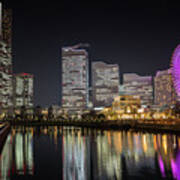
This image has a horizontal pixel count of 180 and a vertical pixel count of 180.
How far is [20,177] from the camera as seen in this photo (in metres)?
13.7

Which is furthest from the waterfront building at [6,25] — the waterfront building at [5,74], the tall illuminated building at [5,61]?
the waterfront building at [5,74]

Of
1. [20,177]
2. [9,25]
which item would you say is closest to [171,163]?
[20,177]

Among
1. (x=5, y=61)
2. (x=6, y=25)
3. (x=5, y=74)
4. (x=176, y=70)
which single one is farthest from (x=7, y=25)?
(x=176, y=70)

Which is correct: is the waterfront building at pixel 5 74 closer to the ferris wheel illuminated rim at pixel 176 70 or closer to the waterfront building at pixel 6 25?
the waterfront building at pixel 6 25

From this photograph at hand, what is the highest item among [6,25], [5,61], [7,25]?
[7,25]

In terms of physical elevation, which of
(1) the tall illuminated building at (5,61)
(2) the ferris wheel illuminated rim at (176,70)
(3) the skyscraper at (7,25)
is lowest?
(2) the ferris wheel illuminated rim at (176,70)

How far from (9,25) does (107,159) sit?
139006 mm

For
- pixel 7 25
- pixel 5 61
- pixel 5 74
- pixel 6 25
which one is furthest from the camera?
pixel 5 61

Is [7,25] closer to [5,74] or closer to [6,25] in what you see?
[6,25]

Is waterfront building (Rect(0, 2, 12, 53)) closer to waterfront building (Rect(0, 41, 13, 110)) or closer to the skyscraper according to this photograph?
the skyscraper

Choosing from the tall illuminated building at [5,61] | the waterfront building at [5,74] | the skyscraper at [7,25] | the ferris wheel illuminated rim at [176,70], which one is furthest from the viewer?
the waterfront building at [5,74]

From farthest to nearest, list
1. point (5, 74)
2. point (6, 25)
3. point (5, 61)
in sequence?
1. point (5, 61)
2. point (5, 74)
3. point (6, 25)

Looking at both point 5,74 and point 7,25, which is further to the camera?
point 5,74

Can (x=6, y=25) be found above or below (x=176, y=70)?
above
